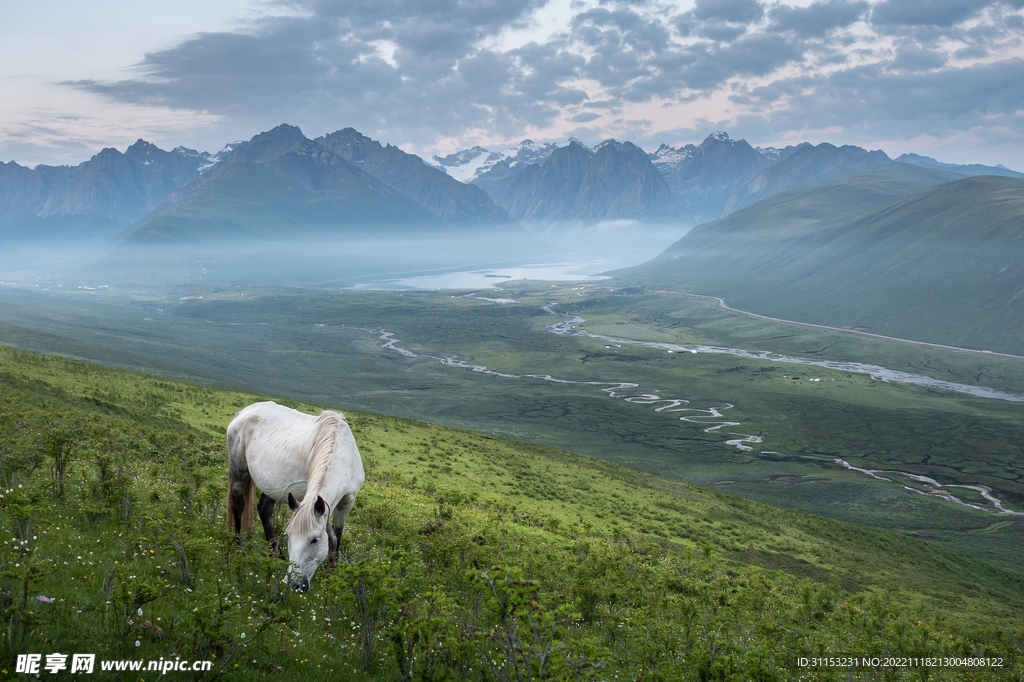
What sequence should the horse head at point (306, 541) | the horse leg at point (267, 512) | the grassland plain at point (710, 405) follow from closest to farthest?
1. the horse head at point (306, 541)
2. the horse leg at point (267, 512)
3. the grassland plain at point (710, 405)

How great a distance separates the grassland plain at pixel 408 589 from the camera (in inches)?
364

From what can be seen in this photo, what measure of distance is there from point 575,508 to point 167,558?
3331cm

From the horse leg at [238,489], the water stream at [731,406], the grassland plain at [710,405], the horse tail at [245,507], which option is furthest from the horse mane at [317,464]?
the water stream at [731,406]

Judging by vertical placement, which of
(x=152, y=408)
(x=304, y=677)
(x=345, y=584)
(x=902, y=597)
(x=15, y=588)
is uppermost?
(x=15, y=588)

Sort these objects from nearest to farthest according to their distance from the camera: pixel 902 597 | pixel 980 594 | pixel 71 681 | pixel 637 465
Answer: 1. pixel 71 681
2. pixel 902 597
3. pixel 980 594
4. pixel 637 465

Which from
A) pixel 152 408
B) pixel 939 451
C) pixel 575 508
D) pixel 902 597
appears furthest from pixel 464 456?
pixel 939 451

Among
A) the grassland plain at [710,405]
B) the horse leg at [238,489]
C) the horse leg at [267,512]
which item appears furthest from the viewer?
→ the grassland plain at [710,405]

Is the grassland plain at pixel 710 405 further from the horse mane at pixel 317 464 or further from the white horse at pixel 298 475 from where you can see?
the horse mane at pixel 317 464

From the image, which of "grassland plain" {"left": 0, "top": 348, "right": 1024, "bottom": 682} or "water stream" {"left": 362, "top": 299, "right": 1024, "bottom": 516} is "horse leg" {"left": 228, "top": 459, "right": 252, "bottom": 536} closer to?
"grassland plain" {"left": 0, "top": 348, "right": 1024, "bottom": 682}

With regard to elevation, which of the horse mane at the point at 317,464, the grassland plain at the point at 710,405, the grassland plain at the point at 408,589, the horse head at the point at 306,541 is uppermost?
the horse mane at the point at 317,464

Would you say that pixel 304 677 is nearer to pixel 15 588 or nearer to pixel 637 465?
pixel 15 588

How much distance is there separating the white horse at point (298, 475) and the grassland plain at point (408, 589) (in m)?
0.68

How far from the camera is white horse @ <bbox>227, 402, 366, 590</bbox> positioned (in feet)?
38.2

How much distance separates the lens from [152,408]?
145 feet
